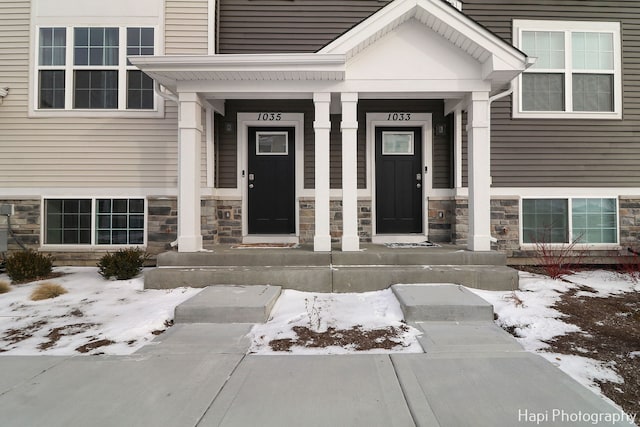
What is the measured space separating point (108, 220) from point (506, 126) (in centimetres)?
756

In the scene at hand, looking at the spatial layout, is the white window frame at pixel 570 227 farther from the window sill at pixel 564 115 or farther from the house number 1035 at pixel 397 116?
the house number 1035 at pixel 397 116

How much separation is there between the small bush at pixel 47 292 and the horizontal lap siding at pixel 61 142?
224 cm

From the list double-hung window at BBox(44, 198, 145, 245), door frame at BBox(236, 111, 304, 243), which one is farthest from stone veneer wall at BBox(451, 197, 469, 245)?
double-hung window at BBox(44, 198, 145, 245)

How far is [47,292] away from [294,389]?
13.3ft

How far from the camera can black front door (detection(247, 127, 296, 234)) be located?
6.59 meters

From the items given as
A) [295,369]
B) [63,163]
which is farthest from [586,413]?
[63,163]

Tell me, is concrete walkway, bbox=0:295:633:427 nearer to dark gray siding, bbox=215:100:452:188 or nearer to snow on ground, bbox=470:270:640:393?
snow on ground, bbox=470:270:640:393

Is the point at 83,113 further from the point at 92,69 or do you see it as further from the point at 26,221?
the point at 26,221

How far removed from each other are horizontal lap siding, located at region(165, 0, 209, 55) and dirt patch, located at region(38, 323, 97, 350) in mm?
4830

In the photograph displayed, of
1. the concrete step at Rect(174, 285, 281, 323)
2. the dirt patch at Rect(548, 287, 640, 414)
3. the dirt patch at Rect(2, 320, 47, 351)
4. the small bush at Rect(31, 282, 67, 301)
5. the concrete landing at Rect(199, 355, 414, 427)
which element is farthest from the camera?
the small bush at Rect(31, 282, 67, 301)

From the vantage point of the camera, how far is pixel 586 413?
6.93ft

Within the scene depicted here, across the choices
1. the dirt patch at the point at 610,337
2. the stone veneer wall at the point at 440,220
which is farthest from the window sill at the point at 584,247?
the dirt patch at the point at 610,337

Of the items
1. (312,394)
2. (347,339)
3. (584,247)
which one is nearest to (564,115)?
(584,247)

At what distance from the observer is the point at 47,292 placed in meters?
4.59
